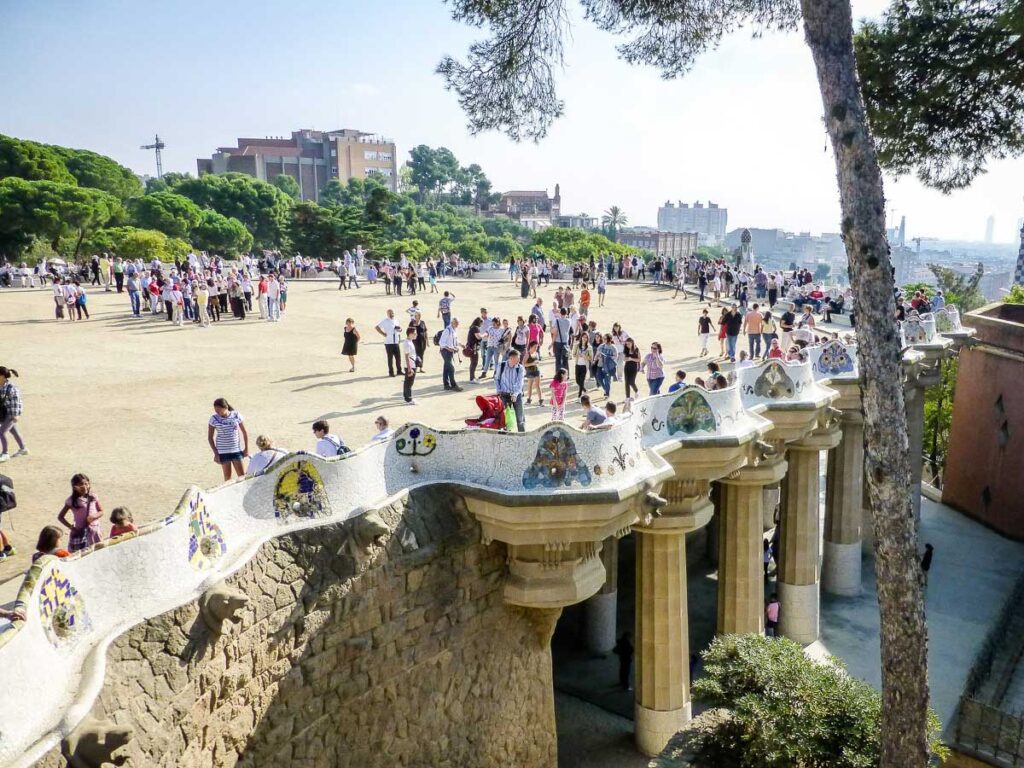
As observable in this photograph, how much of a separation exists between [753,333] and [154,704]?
16.6m

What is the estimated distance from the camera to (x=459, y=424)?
13.3 metres

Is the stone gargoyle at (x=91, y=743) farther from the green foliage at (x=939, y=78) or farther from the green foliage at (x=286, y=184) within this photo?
the green foliage at (x=286, y=184)

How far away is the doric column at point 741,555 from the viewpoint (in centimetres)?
1477

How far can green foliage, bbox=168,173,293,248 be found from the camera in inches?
2840

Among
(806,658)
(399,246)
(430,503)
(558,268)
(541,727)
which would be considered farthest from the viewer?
(399,246)

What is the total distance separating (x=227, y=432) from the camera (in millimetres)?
10078

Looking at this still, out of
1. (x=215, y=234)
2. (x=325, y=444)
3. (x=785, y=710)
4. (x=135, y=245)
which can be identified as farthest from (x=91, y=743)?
(x=215, y=234)

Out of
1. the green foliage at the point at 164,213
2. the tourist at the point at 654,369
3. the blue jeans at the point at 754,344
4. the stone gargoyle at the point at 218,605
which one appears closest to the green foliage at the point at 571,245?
the green foliage at the point at 164,213

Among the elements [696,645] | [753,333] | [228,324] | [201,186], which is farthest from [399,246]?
[696,645]

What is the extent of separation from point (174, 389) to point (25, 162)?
148 ft

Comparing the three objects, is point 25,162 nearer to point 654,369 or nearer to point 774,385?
point 654,369

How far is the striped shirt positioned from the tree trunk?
7184mm

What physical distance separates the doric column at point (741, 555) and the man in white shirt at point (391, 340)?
6780 mm

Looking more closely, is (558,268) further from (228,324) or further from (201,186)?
(201,186)
